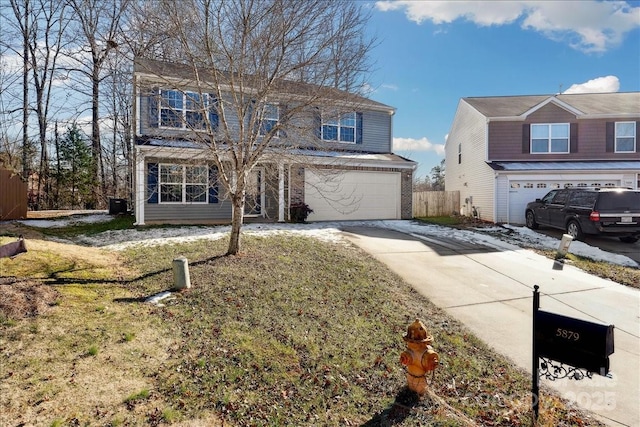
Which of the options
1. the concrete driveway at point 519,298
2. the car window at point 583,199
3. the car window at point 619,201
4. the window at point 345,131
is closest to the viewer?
the concrete driveway at point 519,298

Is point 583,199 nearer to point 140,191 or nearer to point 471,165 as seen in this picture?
point 471,165

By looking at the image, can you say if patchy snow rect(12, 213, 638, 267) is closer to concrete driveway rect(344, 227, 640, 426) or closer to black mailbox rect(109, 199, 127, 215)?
concrete driveway rect(344, 227, 640, 426)

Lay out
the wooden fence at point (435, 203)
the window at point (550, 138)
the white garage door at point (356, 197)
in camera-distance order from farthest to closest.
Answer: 1. the wooden fence at point (435, 203)
2. the window at point (550, 138)
3. the white garage door at point (356, 197)

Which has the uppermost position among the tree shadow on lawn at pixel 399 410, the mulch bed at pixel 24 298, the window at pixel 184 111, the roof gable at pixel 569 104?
the roof gable at pixel 569 104

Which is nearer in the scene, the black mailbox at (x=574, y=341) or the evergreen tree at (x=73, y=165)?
the black mailbox at (x=574, y=341)

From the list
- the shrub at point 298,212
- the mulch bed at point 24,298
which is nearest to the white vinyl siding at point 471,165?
the shrub at point 298,212

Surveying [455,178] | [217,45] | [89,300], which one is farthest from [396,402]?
[455,178]

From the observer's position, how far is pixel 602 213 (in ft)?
34.6

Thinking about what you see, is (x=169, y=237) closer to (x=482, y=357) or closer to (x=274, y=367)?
(x=274, y=367)

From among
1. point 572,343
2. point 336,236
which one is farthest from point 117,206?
point 572,343

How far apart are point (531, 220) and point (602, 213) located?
3.79 m

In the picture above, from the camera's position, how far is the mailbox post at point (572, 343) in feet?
8.15

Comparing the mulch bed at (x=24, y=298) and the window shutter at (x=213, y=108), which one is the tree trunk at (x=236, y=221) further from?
the mulch bed at (x=24, y=298)

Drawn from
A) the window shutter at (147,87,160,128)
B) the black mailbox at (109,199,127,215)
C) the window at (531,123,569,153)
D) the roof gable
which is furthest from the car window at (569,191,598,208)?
the black mailbox at (109,199,127,215)
